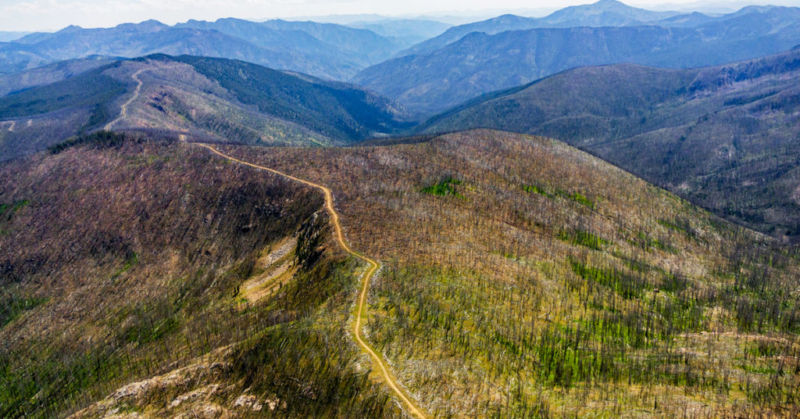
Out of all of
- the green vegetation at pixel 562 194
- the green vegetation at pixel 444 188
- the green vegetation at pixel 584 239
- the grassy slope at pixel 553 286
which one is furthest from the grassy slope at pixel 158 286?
the green vegetation at pixel 562 194

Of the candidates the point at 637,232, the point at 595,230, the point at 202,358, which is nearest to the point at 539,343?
the point at 202,358

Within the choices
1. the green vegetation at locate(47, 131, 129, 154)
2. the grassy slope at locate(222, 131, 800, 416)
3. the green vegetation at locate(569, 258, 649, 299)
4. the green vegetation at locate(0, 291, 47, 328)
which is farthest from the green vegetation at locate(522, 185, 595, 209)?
the green vegetation at locate(47, 131, 129, 154)

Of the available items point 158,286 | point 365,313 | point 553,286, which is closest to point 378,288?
point 365,313

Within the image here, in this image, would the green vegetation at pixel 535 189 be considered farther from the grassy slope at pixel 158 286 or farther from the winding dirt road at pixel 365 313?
the grassy slope at pixel 158 286

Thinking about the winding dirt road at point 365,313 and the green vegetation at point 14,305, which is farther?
the green vegetation at point 14,305

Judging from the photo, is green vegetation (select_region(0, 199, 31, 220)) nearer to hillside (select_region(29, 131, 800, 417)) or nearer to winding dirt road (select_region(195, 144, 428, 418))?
hillside (select_region(29, 131, 800, 417))
